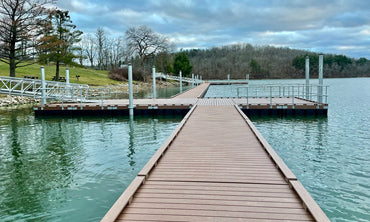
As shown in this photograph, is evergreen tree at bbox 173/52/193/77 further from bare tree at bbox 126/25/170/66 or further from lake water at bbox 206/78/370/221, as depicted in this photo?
lake water at bbox 206/78/370/221

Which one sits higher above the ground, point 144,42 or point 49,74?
point 144,42

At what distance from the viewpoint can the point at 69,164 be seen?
7406mm

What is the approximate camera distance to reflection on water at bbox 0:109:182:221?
16.4 ft

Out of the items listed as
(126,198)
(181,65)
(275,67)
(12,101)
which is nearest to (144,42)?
(181,65)

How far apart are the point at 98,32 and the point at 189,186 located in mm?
65543

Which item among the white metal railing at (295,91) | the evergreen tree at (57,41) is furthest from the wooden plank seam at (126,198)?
the evergreen tree at (57,41)

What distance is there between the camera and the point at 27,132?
11.8 meters

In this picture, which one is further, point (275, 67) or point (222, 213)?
point (275, 67)

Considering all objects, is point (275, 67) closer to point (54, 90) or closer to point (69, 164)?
point (54, 90)

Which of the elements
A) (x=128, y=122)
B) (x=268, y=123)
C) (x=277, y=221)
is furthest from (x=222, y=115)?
(x=277, y=221)

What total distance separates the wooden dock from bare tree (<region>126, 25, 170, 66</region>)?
160 feet

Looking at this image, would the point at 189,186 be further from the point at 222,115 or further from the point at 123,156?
the point at 222,115

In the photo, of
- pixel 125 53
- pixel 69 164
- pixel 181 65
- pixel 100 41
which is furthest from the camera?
pixel 100 41

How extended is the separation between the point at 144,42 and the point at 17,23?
3164 centimetres
